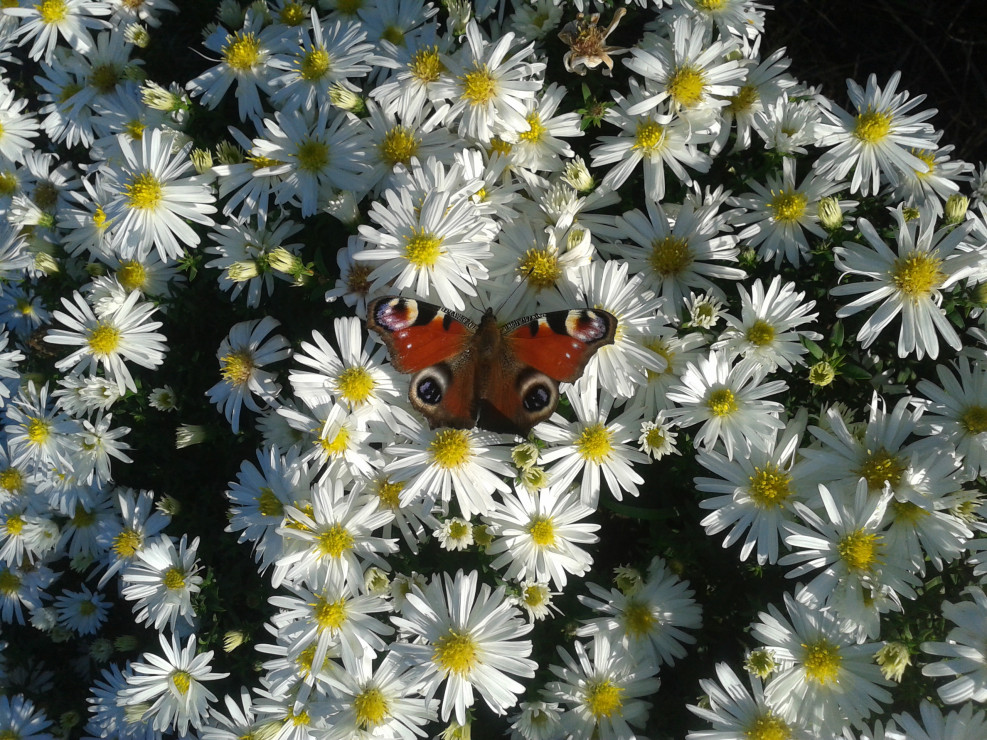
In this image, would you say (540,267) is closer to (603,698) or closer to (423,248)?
(423,248)

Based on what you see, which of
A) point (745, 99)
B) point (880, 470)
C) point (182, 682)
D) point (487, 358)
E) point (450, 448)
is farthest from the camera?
point (182, 682)

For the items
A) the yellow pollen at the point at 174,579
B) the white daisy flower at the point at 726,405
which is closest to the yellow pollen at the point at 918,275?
the white daisy flower at the point at 726,405

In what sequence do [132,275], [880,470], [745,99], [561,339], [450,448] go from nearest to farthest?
1. [561,339]
2. [880,470]
3. [450,448]
4. [745,99]
5. [132,275]

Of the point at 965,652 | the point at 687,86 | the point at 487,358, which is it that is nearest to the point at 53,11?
the point at 487,358

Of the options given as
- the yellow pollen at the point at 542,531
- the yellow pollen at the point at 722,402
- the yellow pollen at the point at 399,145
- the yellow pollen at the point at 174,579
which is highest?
the yellow pollen at the point at 399,145

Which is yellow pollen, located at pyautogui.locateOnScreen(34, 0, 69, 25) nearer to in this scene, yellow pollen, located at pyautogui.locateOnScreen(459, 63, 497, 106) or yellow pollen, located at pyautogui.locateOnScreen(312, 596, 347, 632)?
yellow pollen, located at pyautogui.locateOnScreen(459, 63, 497, 106)

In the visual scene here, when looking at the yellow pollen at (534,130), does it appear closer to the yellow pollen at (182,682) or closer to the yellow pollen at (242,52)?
the yellow pollen at (242,52)
